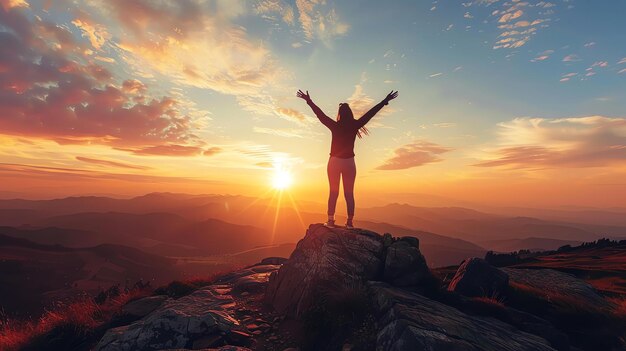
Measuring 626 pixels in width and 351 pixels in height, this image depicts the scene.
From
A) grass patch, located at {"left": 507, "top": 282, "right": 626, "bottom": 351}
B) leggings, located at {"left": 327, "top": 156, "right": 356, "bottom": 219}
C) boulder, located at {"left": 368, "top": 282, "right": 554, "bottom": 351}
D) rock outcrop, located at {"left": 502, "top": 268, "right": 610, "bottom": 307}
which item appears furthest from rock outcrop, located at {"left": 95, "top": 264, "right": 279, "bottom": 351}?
rock outcrop, located at {"left": 502, "top": 268, "right": 610, "bottom": 307}

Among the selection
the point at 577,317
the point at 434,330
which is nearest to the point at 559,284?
the point at 577,317

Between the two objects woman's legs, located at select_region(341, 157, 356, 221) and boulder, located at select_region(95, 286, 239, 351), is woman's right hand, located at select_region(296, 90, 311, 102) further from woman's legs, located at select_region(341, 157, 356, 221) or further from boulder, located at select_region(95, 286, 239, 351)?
boulder, located at select_region(95, 286, 239, 351)

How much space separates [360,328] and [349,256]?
2.52m

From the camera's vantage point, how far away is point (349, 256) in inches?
358

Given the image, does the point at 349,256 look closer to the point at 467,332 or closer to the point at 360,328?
the point at 360,328

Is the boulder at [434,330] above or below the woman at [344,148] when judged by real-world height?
below

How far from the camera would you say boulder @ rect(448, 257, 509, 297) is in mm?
9278

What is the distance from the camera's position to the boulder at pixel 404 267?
356 inches

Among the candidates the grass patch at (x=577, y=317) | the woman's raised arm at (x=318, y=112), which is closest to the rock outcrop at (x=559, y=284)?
the grass patch at (x=577, y=317)

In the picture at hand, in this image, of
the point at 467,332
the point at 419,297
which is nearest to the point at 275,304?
the point at 419,297

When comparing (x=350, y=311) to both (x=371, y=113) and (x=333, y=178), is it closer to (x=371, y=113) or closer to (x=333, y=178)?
(x=333, y=178)

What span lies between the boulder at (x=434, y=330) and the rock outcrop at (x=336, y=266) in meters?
1.12

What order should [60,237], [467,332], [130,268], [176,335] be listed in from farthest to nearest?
[60,237] → [130,268] → [176,335] → [467,332]

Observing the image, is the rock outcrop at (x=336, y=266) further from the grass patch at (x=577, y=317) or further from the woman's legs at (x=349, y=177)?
the grass patch at (x=577, y=317)
